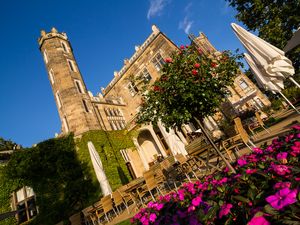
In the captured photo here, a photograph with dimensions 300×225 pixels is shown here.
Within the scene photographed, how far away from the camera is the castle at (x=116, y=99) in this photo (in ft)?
56.7

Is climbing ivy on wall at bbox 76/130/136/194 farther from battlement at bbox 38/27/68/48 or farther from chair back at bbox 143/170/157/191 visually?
battlement at bbox 38/27/68/48

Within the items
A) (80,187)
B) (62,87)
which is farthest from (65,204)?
(62,87)

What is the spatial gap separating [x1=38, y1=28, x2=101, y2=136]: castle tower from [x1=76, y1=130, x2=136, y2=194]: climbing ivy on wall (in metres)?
0.97

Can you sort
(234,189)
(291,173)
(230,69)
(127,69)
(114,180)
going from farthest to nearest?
(127,69) < (114,180) < (230,69) < (234,189) < (291,173)

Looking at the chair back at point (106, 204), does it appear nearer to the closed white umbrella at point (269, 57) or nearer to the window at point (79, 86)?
the closed white umbrella at point (269, 57)

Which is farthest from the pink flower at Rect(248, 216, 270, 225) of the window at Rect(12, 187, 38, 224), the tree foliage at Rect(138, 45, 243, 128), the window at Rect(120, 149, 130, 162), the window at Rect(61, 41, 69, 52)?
the window at Rect(61, 41, 69, 52)

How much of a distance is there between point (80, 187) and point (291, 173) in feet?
48.5

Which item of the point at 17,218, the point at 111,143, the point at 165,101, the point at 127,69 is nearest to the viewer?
the point at 165,101

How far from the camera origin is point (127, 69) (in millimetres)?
24578

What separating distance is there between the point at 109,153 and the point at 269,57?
14.3 m

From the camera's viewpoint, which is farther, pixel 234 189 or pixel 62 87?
pixel 62 87

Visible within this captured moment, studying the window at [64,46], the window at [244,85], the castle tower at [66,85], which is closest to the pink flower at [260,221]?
the castle tower at [66,85]

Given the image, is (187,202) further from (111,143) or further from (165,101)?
(111,143)

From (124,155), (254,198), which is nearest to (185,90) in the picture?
(254,198)
